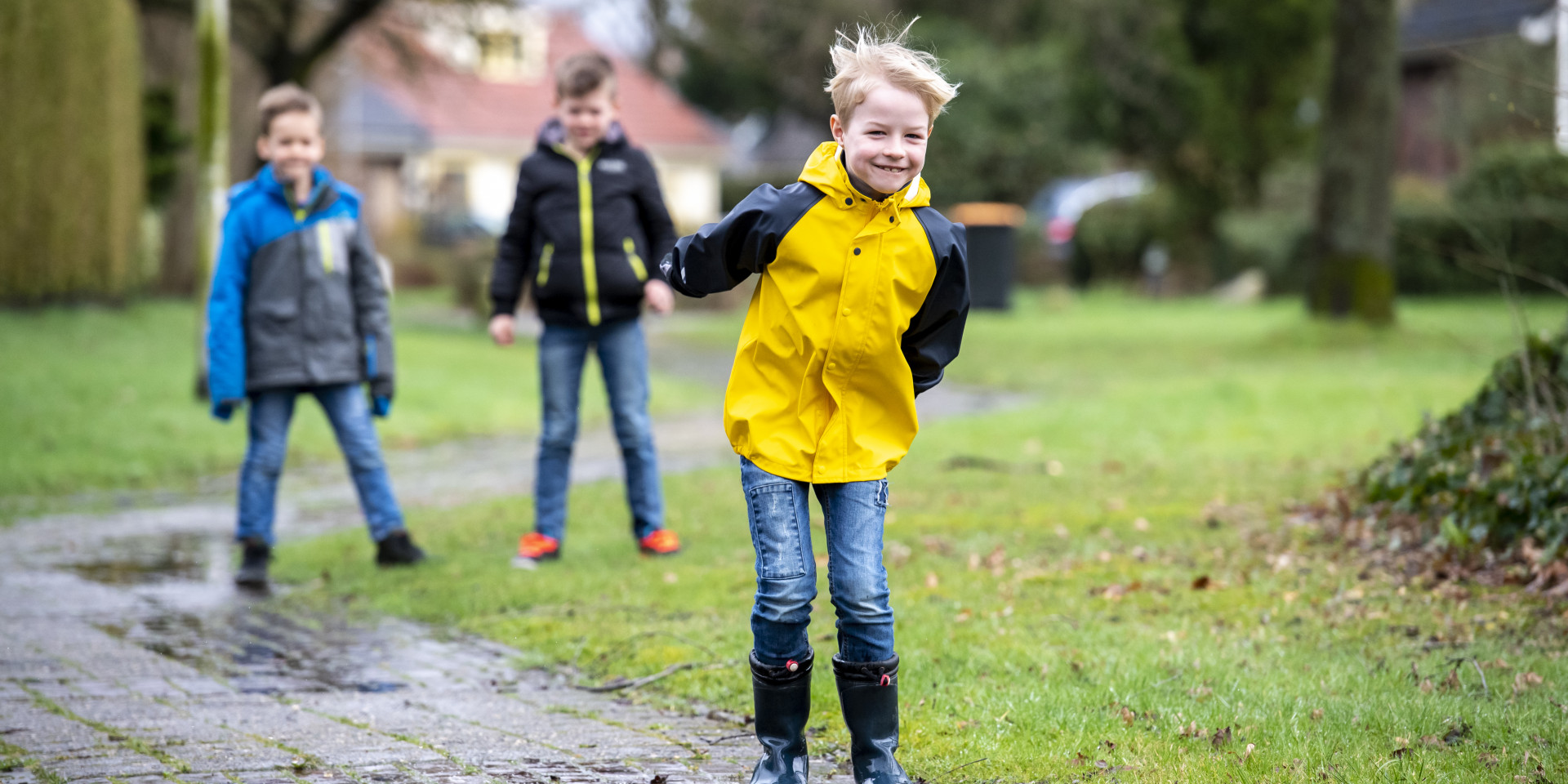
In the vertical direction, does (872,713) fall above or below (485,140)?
below

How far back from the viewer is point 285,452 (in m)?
6.24

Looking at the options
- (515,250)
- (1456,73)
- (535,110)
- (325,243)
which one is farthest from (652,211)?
(535,110)

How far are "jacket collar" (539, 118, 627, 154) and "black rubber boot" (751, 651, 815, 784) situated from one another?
3.26m

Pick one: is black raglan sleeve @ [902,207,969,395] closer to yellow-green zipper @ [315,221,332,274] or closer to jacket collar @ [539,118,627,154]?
jacket collar @ [539,118,627,154]

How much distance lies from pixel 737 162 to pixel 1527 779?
5359 cm

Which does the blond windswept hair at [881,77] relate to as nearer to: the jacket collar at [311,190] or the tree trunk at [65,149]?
the jacket collar at [311,190]

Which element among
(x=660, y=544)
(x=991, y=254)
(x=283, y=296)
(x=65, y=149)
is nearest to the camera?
(x=283, y=296)

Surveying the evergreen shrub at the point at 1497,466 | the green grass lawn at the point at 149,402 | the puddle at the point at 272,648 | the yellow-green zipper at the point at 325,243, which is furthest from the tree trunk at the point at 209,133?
the evergreen shrub at the point at 1497,466

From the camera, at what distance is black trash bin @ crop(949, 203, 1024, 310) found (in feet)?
71.4

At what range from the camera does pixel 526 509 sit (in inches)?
303

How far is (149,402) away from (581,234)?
6.22 meters

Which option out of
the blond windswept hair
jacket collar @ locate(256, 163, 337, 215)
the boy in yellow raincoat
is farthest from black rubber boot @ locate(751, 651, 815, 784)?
jacket collar @ locate(256, 163, 337, 215)

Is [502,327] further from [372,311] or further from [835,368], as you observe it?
[835,368]

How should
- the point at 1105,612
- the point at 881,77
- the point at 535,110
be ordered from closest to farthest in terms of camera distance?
the point at 881,77 → the point at 1105,612 → the point at 535,110
